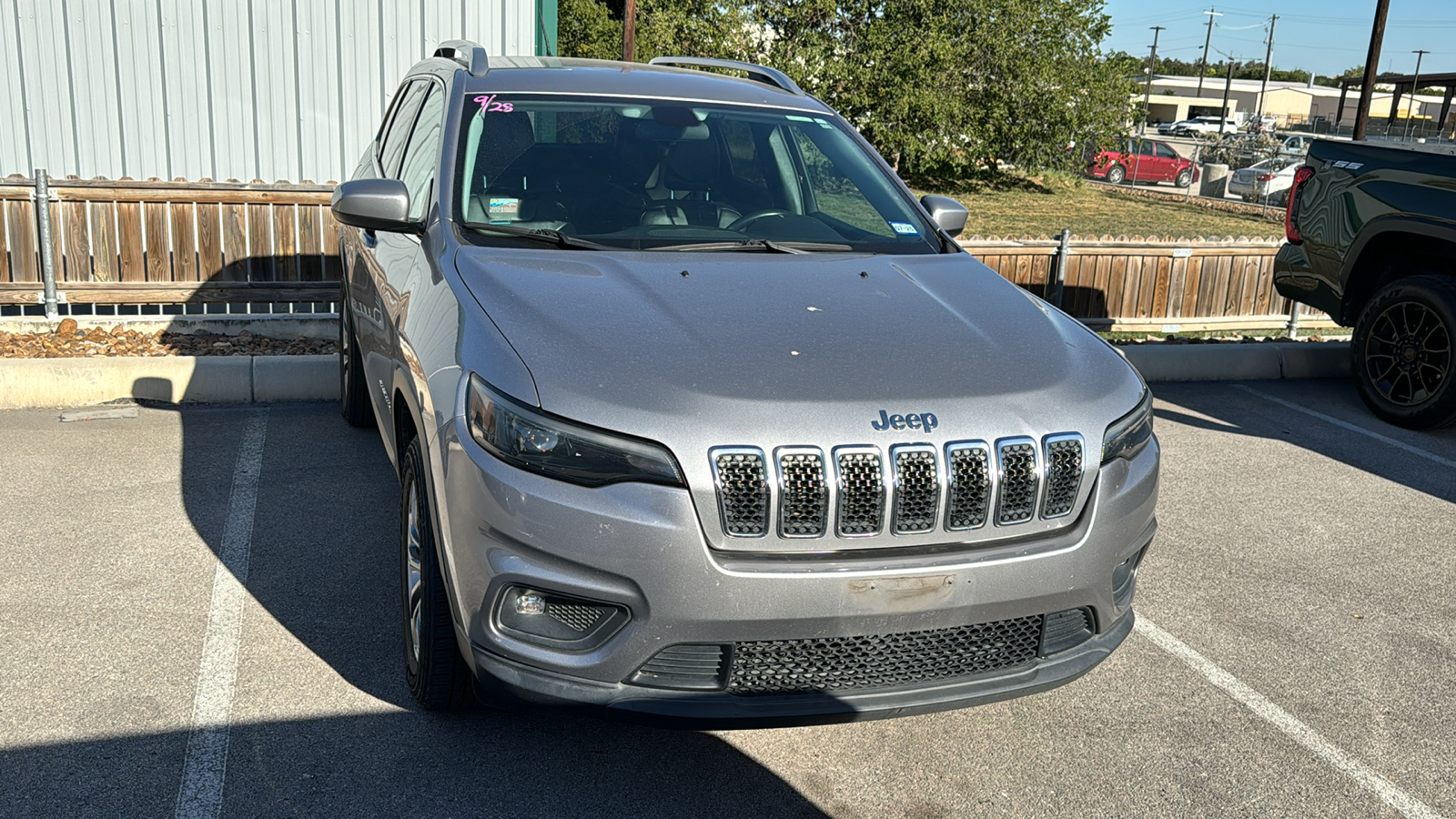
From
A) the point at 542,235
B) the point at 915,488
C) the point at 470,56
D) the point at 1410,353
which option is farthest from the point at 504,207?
the point at 1410,353

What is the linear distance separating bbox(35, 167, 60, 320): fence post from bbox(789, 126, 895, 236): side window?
5510mm

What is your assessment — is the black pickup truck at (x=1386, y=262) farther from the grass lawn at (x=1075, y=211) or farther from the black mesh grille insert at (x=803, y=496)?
the grass lawn at (x=1075, y=211)

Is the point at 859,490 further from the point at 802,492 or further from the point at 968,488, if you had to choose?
the point at 968,488

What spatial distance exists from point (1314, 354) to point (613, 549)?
25.7ft

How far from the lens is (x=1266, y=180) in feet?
111

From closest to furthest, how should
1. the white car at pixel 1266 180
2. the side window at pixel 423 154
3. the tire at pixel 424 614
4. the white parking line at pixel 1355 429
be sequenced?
1. the tire at pixel 424 614
2. the side window at pixel 423 154
3. the white parking line at pixel 1355 429
4. the white car at pixel 1266 180

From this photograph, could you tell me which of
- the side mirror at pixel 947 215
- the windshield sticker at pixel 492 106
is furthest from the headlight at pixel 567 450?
the side mirror at pixel 947 215

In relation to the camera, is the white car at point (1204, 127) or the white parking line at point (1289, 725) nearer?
the white parking line at point (1289, 725)

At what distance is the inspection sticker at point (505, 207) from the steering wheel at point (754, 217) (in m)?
0.73

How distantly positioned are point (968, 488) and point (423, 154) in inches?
103

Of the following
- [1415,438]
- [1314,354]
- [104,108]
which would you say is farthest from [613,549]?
[104,108]

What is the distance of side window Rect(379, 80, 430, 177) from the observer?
5172 millimetres

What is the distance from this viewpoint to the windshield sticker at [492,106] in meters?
4.36

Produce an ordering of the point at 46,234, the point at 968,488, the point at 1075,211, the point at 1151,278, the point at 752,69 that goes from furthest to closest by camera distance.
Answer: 1. the point at 1075,211
2. the point at 1151,278
3. the point at 46,234
4. the point at 752,69
5. the point at 968,488
